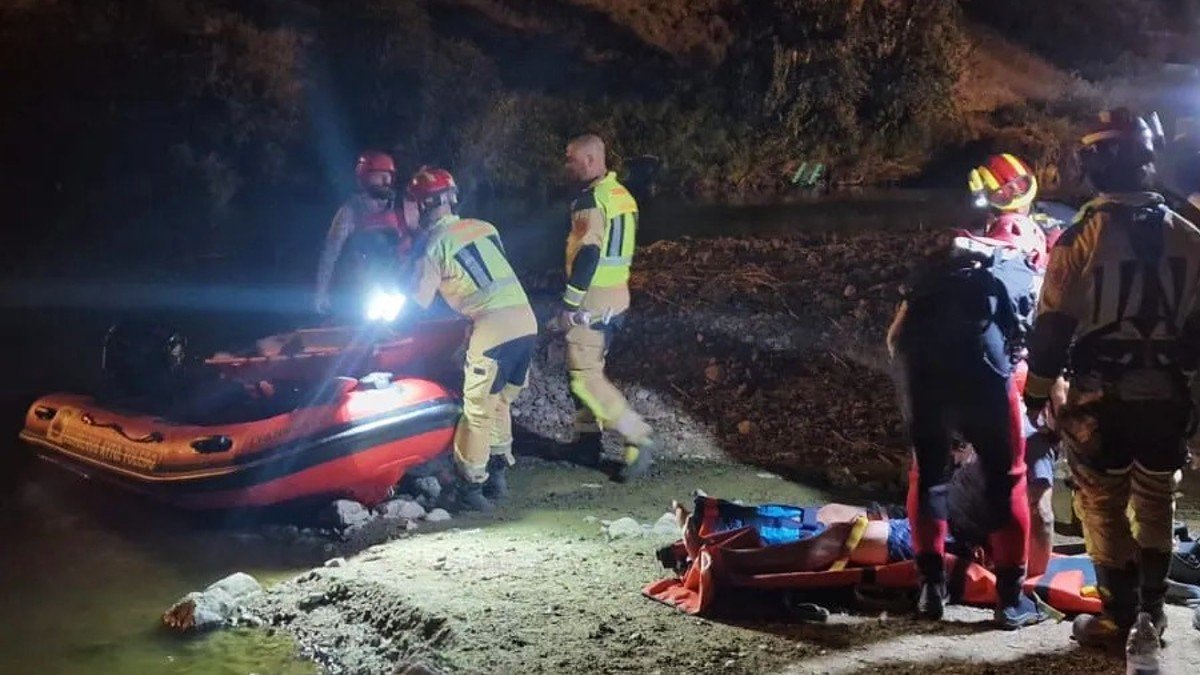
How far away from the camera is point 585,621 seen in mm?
4801

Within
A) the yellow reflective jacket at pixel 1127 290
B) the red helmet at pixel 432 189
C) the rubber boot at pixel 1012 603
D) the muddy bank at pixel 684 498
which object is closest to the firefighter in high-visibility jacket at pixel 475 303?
the red helmet at pixel 432 189

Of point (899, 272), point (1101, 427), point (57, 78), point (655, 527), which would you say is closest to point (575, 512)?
point (655, 527)

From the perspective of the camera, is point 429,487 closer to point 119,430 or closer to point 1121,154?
point 119,430

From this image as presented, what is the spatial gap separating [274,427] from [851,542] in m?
3.20

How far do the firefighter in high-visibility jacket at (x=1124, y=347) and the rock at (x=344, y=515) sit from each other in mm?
3716

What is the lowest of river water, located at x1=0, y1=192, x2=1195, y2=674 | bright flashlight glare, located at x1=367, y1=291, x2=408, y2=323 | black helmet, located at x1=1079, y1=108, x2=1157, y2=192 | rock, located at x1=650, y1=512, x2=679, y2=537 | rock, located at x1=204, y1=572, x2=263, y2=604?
river water, located at x1=0, y1=192, x2=1195, y2=674

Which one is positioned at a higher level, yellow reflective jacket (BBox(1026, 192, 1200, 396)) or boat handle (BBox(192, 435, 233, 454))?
yellow reflective jacket (BBox(1026, 192, 1200, 396))

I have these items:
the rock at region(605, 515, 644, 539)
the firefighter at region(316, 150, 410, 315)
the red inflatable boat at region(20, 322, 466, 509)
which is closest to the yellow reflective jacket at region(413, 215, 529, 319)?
the red inflatable boat at region(20, 322, 466, 509)

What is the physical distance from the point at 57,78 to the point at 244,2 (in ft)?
12.8

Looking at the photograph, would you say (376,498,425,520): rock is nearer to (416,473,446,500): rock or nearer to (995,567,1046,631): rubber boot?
(416,473,446,500): rock

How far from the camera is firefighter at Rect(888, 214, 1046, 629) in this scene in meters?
4.48

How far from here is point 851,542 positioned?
15.9 ft

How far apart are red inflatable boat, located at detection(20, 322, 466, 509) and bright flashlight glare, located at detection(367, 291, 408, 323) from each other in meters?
0.14

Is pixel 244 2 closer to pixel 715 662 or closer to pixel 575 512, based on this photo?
pixel 575 512
